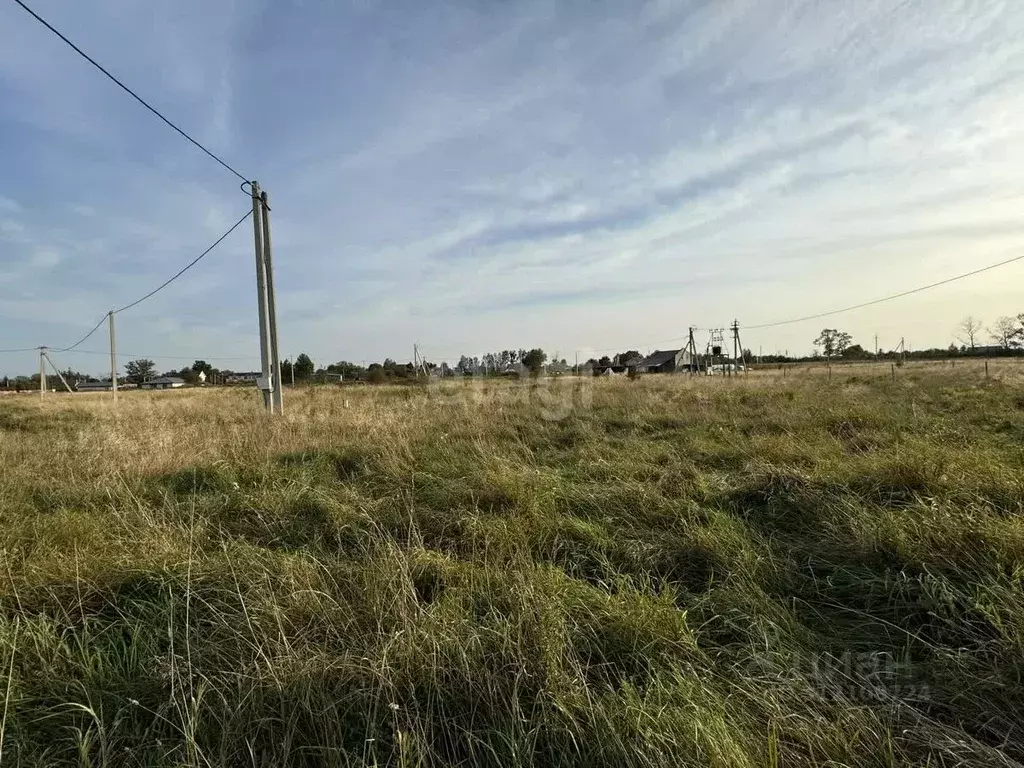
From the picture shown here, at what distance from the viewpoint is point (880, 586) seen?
2432mm

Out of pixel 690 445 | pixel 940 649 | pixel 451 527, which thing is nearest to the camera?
pixel 940 649

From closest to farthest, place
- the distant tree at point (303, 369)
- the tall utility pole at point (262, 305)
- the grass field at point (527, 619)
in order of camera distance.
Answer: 1. the grass field at point (527, 619)
2. the tall utility pole at point (262, 305)
3. the distant tree at point (303, 369)

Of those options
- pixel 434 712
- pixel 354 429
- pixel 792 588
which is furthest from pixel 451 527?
pixel 354 429

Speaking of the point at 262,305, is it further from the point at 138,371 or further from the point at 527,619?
the point at 138,371

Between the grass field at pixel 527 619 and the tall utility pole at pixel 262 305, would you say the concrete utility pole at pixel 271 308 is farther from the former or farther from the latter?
the grass field at pixel 527 619

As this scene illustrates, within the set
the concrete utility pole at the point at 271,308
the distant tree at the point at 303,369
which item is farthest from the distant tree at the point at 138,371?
the concrete utility pole at the point at 271,308

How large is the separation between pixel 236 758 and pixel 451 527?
2053 mm

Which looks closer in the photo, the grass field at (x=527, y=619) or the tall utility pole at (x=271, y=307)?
the grass field at (x=527, y=619)

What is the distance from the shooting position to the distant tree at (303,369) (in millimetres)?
51784

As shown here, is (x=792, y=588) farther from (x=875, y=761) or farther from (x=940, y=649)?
(x=875, y=761)

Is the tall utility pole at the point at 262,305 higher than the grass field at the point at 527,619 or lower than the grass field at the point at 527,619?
higher

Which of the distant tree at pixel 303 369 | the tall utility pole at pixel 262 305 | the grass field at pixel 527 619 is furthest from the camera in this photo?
the distant tree at pixel 303 369

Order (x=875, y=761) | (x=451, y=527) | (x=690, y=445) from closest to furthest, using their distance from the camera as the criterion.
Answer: (x=875, y=761) → (x=451, y=527) → (x=690, y=445)

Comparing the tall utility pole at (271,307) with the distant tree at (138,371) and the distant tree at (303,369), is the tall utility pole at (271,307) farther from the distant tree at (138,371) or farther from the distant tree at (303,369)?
the distant tree at (138,371)
